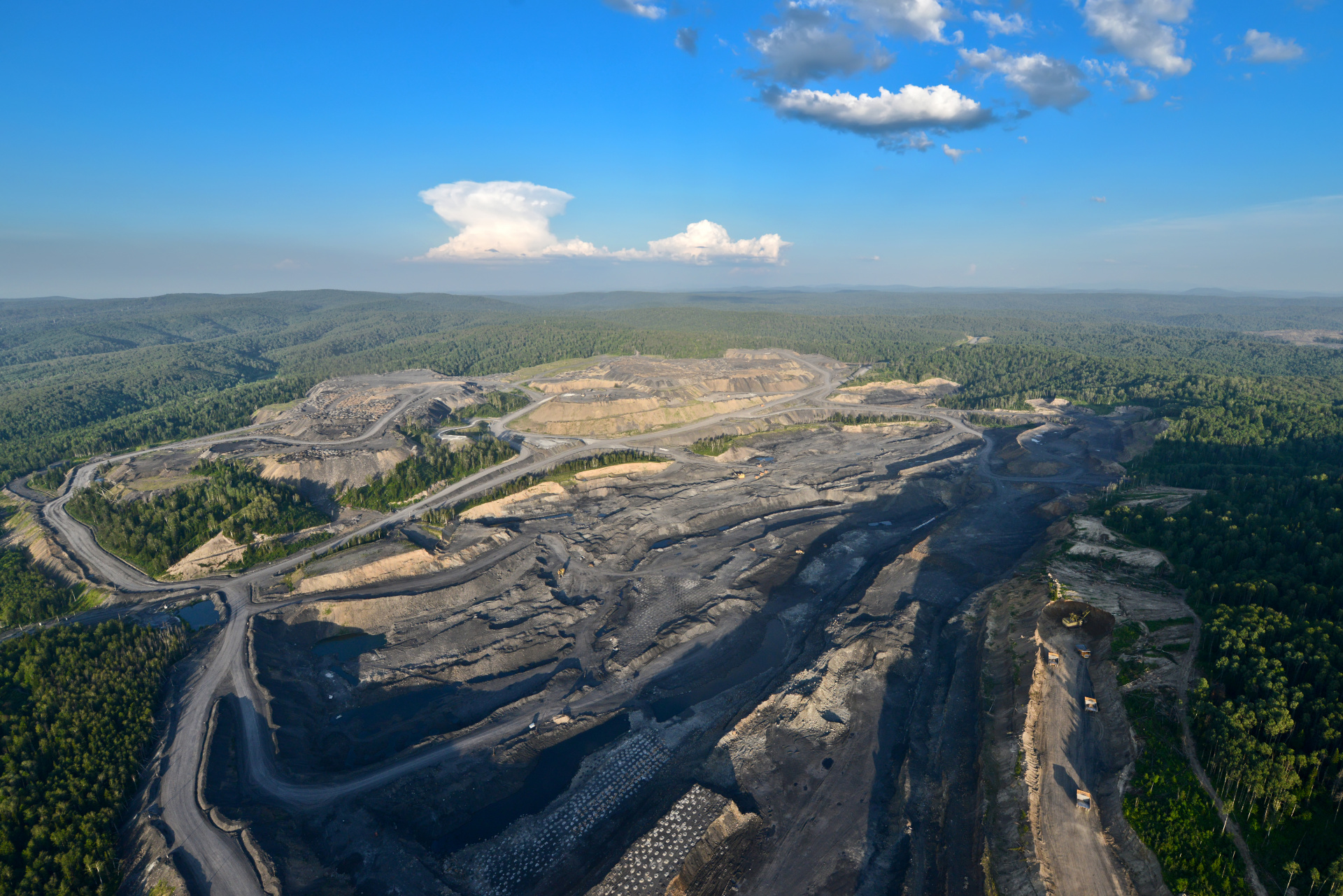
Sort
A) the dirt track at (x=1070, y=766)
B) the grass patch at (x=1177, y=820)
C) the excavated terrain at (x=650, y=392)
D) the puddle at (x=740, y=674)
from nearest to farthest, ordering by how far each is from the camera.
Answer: the grass patch at (x=1177, y=820) < the dirt track at (x=1070, y=766) < the puddle at (x=740, y=674) < the excavated terrain at (x=650, y=392)

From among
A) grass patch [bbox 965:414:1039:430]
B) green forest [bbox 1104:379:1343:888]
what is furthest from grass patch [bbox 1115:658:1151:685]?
grass patch [bbox 965:414:1039:430]

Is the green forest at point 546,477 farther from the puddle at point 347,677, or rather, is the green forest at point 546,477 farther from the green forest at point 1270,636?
the green forest at point 1270,636

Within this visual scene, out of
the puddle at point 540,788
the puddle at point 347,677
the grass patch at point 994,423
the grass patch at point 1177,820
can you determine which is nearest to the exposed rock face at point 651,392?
the grass patch at point 994,423

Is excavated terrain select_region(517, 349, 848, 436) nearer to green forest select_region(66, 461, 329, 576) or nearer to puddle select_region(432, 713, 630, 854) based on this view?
green forest select_region(66, 461, 329, 576)

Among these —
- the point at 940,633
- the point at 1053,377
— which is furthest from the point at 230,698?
the point at 1053,377

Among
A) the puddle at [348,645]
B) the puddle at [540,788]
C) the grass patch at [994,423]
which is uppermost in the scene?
the grass patch at [994,423]

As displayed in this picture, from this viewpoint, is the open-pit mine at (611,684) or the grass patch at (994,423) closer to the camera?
the open-pit mine at (611,684)
